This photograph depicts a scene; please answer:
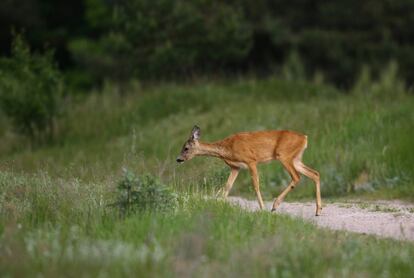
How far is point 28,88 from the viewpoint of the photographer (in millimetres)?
24359

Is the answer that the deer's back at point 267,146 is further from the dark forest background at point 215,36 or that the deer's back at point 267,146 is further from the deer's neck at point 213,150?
the dark forest background at point 215,36

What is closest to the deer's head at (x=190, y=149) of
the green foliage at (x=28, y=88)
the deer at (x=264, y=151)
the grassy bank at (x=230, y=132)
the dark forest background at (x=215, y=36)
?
the deer at (x=264, y=151)

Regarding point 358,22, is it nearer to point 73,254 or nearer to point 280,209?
point 280,209

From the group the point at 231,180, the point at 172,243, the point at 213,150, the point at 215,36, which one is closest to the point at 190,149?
the point at 213,150

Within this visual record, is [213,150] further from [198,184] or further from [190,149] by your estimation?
[198,184]

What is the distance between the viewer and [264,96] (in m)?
26.9

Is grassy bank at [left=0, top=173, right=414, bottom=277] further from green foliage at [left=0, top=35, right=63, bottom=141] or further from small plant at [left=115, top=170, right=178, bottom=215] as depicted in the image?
green foliage at [left=0, top=35, right=63, bottom=141]

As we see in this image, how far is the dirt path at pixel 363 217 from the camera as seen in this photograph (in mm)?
12406

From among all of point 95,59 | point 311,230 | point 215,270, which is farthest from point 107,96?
point 215,270

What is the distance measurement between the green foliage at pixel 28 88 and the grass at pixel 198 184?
0.89 metres

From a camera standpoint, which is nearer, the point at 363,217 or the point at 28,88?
the point at 363,217

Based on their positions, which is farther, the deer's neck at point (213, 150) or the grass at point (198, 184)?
the deer's neck at point (213, 150)

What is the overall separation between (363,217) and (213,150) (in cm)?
290

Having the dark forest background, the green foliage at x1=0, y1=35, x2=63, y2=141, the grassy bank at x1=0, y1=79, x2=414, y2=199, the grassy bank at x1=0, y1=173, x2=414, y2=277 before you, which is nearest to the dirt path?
the grassy bank at x1=0, y1=173, x2=414, y2=277
